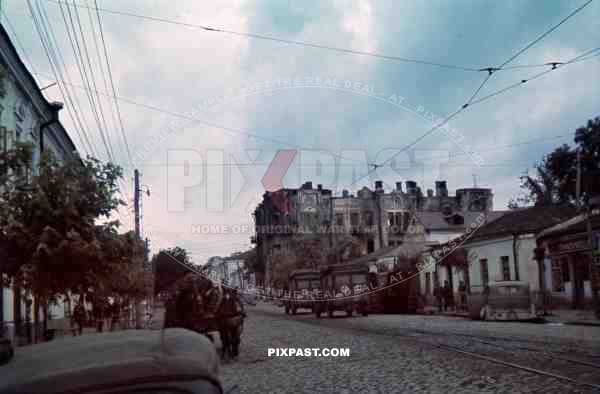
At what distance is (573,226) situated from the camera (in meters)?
31.1

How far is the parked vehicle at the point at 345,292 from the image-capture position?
35.2 metres

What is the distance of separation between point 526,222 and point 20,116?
25921 millimetres

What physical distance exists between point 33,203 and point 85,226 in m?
1.01

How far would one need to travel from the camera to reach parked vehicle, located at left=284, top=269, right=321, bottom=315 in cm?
4172

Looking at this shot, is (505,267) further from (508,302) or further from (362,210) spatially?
(362,210)

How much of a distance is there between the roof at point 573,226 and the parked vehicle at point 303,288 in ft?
44.2

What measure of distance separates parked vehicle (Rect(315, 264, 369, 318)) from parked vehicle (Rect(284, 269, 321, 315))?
4140 mm

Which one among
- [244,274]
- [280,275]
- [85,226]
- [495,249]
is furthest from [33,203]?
[244,274]

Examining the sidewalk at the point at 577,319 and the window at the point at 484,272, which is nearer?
the sidewalk at the point at 577,319

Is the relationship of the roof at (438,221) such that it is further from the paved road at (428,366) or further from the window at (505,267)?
the paved road at (428,366)

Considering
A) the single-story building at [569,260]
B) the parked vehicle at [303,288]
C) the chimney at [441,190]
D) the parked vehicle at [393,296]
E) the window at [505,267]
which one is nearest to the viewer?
the single-story building at [569,260]

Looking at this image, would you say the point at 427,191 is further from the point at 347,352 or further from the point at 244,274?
the point at 347,352

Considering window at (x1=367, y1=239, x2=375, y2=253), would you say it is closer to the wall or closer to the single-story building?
the wall

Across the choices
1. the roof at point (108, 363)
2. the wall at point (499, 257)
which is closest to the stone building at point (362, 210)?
the wall at point (499, 257)
